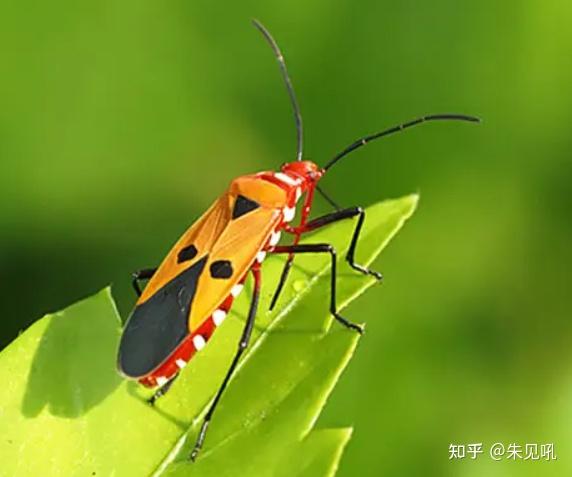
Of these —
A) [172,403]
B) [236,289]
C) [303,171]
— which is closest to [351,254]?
[236,289]

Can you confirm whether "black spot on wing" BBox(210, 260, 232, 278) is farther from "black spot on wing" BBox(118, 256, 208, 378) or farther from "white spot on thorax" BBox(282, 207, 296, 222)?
"white spot on thorax" BBox(282, 207, 296, 222)

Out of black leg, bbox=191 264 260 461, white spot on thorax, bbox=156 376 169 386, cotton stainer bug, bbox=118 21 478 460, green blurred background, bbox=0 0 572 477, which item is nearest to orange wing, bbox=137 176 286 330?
cotton stainer bug, bbox=118 21 478 460

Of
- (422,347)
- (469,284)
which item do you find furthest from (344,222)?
(469,284)

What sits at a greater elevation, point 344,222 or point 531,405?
point 344,222

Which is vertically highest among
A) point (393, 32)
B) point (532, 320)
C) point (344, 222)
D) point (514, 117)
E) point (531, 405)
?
point (393, 32)

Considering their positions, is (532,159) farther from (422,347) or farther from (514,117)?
(422,347)

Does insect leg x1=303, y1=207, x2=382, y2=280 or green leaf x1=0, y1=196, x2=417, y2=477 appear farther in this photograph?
insect leg x1=303, y1=207, x2=382, y2=280

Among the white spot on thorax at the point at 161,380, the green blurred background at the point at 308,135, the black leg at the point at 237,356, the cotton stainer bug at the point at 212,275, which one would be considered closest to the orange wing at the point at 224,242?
the cotton stainer bug at the point at 212,275
